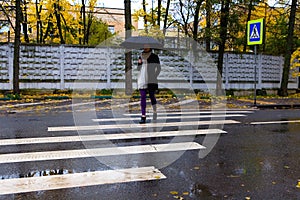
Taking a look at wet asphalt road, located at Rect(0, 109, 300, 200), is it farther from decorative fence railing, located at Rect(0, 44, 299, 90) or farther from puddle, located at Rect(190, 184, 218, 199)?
decorative fence railing, located at Rect(0, 44, 299, 90)

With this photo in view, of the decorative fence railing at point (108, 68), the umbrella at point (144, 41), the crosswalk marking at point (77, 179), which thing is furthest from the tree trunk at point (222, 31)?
the crosswalk marking at point (77, 179)

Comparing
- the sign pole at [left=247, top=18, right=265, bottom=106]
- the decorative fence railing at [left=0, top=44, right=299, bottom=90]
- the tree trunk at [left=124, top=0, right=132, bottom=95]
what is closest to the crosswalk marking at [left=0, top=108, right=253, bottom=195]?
the sign pole at [left=247, top=18, right=265, bottom=106]

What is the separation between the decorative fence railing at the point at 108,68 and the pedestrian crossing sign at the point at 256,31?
487 cm

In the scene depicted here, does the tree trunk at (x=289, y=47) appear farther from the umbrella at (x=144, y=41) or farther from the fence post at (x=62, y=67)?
the fence post at (x=62, y=67)

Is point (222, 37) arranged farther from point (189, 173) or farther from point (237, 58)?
point (189, 173)

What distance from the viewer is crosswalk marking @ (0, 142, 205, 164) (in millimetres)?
5082

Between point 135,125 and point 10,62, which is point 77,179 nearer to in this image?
point 135,125

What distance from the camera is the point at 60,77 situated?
16797 mm

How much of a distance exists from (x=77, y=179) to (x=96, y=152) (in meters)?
1.34

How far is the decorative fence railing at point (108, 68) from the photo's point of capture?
16.3 meters

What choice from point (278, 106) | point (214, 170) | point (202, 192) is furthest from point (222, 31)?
point (202, 192)

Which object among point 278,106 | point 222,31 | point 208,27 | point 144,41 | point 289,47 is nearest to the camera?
point 144,41

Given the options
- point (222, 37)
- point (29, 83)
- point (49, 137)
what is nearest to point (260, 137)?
point (49, 137)

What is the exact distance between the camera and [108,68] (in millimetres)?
17641
